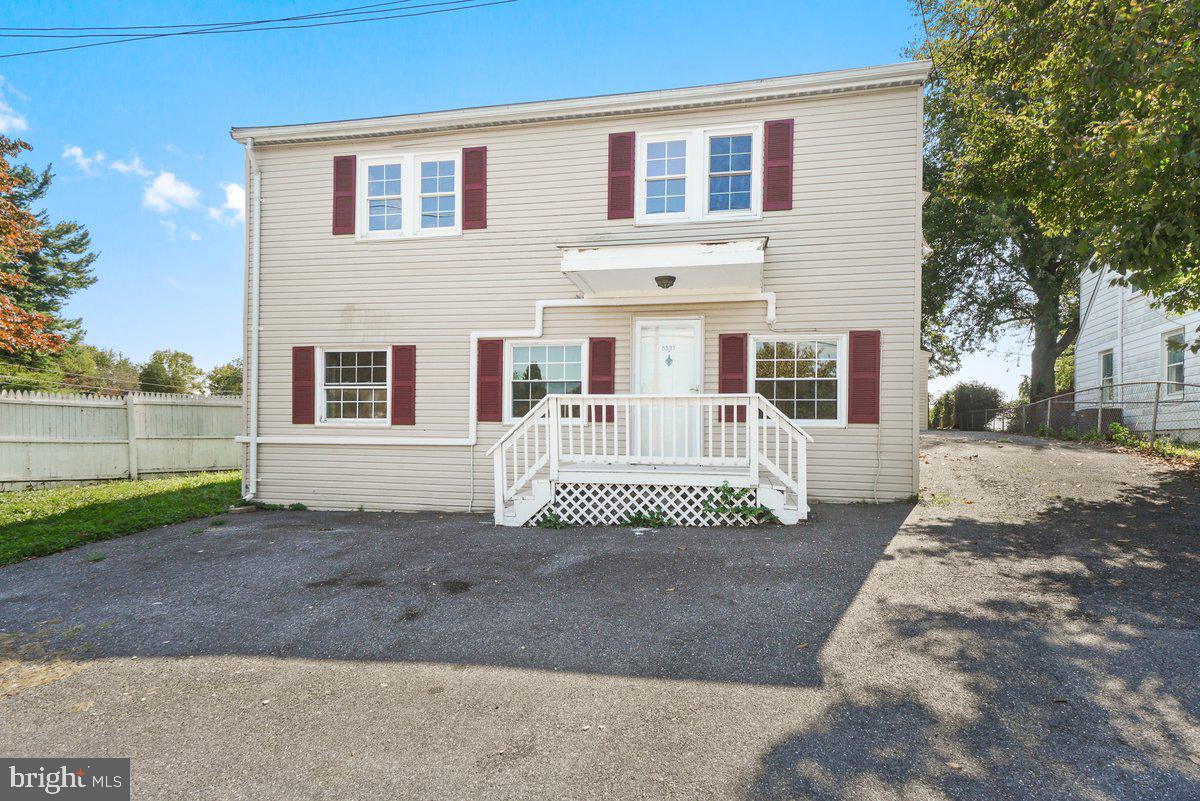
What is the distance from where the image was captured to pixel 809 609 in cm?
421

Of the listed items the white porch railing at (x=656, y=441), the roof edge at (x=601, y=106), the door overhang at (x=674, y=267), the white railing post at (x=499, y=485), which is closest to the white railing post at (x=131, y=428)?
the roof edge at (x=601, y=106)

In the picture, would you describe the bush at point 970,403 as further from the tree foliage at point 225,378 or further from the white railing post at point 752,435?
the tree foliage at point 225,378

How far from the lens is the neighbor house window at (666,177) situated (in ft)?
27.8

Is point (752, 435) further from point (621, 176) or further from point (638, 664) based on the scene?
point (621, 176)

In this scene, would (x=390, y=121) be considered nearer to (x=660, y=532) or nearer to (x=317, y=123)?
(x=317, y=123)

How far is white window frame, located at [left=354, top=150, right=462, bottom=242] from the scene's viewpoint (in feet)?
29.7

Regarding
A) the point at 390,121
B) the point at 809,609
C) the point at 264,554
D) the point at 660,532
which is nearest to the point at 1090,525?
the point at 809,609

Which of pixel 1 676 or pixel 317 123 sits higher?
pixel 317 123

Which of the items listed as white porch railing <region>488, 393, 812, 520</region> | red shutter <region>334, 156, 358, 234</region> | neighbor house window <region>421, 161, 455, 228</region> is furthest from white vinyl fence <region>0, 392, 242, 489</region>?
white porch railing <region>488, 393, 812, 520</region>

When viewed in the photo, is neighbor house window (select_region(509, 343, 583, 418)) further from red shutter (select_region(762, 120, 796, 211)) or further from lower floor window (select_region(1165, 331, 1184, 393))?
lower floor window (select_region(1165, 331, 1184, 393))

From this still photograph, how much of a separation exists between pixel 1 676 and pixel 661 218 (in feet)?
26.4

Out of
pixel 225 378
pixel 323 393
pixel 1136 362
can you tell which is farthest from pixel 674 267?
pixel 225 378

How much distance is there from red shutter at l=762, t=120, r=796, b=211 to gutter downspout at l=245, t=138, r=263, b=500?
817 cm

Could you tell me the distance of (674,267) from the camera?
7141 mm
